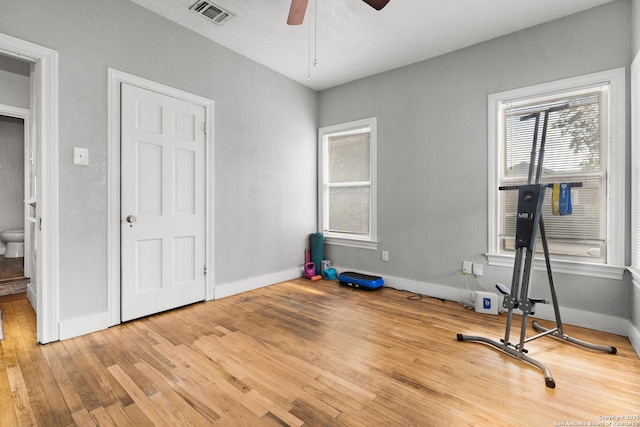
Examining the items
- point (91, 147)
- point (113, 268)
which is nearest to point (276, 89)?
point (91, 147)

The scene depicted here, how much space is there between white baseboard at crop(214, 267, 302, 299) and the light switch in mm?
1740

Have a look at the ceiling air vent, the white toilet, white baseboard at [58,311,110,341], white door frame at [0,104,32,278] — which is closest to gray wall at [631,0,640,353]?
the ceiling air vent

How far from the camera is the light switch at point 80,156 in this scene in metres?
2.38

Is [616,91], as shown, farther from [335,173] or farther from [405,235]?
[335,173]

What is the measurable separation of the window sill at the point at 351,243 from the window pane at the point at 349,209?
14 centimetres

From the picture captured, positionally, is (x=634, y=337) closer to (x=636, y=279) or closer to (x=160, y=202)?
(x=636, y=279)

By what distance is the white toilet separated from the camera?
16.4ft

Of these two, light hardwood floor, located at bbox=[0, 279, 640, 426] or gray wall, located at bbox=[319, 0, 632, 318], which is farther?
gray wall, located at bbox=[319, 0, 632, 318]

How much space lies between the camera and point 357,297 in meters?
3.55

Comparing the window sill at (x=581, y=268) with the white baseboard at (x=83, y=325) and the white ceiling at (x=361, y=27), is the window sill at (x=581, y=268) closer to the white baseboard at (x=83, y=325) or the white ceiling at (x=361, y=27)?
the white ceiling at (x=361, y=27)

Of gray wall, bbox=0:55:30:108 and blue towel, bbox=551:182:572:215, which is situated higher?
gray wall, bbox=0:55:30:108

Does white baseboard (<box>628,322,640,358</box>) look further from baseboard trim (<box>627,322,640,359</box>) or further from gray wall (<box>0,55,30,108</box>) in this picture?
gray wall (<box>0,55,30,108</box>)

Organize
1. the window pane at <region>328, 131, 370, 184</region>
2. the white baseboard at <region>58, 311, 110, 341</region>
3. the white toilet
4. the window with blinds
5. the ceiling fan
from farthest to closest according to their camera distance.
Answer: the white toilet, the window pane at <region>328, 131, 370, 184</region>, the window with blinds, the white baseboard at <region>58, 311, 110, 341</region>, the ceiling fan

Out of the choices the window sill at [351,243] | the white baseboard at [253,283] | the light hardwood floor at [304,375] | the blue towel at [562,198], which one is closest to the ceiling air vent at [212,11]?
the white baseboard at [253,283]
